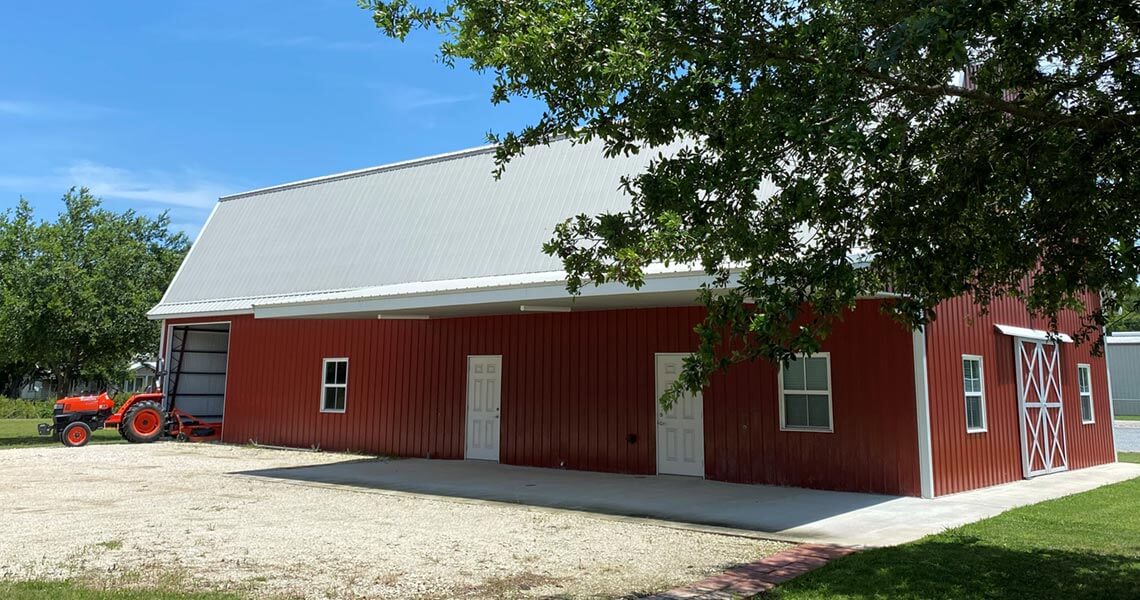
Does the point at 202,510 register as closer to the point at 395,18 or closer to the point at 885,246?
the point at 395,18

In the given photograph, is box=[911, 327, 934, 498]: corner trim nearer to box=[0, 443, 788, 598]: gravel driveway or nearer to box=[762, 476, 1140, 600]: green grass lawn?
box=[762, 476, 1140, 600]: green grass lawn

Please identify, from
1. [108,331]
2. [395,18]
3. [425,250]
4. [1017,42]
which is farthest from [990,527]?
[108,331]

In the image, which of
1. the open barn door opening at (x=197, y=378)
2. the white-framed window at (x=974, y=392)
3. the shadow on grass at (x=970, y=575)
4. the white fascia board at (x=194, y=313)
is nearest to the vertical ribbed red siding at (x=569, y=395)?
the white fascia board at (x=194, y=313)

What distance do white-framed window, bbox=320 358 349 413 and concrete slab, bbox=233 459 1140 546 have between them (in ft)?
11.1

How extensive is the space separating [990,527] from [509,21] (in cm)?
734

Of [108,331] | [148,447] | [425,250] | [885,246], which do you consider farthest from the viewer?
[108,331]

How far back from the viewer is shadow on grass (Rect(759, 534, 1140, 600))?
5902mm

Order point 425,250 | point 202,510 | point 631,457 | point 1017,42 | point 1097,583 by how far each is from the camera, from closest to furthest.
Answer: point 1017,42 → point 1097,583 → point 202,510 → point 631,457 → point 425,250

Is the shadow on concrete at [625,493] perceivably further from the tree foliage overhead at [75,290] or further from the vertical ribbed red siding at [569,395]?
the tree foliage overhead at [75,290]

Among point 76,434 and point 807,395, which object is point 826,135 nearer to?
point 807,395

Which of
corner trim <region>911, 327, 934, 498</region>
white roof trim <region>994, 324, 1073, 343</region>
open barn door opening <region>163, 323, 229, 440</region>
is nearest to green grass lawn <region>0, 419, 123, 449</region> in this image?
open barn door opening <region>163, 323, 229, 440</region>

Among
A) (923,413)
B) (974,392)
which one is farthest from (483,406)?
(974,392)

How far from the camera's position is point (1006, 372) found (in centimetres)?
1391

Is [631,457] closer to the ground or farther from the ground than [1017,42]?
closer to the ground
